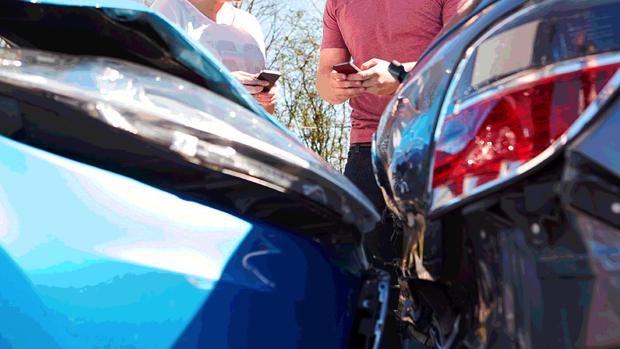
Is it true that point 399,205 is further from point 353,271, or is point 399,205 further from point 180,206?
point 180,206

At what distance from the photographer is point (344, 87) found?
94.7 inches

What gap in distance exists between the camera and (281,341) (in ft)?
3.72

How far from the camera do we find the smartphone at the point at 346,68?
7.32ft

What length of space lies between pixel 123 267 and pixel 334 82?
1.55 m

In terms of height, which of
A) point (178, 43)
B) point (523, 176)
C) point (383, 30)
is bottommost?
point (523, 176)

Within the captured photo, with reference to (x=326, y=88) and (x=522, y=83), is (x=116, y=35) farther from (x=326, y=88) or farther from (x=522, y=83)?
(x=326, y=88)

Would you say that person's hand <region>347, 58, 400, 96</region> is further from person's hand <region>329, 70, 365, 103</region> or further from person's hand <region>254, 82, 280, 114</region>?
person's hand <region>254, 82, 280, 114</region>

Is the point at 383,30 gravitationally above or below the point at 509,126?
above

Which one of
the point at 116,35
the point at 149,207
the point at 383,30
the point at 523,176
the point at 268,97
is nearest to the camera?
the point at 523,176

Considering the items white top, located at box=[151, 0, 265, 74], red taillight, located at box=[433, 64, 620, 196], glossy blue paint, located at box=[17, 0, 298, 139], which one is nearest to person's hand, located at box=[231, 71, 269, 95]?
white top, located at box=[151, 0, 265, 74]

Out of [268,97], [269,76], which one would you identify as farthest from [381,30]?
[268,97]

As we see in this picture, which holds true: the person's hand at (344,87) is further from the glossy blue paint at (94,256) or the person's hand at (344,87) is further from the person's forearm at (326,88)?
the glossy blue paint at (94,256)

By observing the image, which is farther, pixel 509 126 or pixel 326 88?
pixel 326 88

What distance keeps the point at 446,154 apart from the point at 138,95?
17.0 inches
